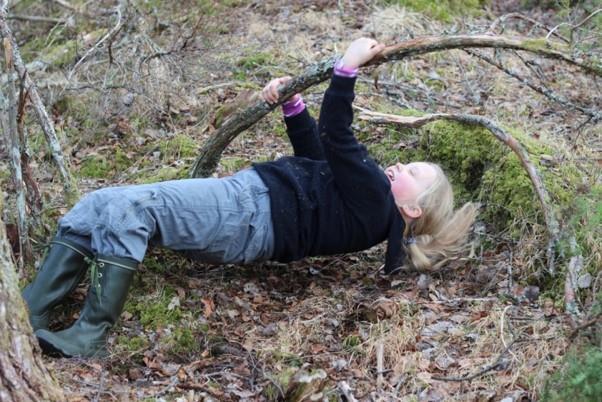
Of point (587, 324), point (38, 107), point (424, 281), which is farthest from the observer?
point (424, 281)

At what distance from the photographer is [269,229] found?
405 cm

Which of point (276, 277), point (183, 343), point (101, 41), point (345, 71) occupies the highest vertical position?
point (345, 71)

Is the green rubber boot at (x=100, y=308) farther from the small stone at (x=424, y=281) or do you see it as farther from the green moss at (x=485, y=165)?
the green moss at (x=485, y=165)

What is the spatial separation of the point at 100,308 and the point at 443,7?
6.48 metres

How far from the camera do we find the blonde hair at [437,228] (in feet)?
13.8

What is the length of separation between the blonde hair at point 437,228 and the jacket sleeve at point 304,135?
731 millimetres

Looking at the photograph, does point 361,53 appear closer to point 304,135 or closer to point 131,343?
point 304,135

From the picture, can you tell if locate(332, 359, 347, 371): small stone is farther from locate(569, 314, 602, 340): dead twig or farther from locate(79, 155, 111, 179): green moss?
locate(79, 155, 111, 179): green moss

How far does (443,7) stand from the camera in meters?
8.70

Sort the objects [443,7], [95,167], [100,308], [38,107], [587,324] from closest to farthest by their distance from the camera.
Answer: [587,324] → [100,308] → [38,107] → [95,167] → [443,7]

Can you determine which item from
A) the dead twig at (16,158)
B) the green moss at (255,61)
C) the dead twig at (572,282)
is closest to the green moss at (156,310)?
the dead twig at (16,158)

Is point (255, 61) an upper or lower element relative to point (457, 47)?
lower

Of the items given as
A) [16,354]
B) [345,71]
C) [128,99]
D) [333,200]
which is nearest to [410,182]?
[333,200]

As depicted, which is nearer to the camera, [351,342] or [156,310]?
[351,342]
